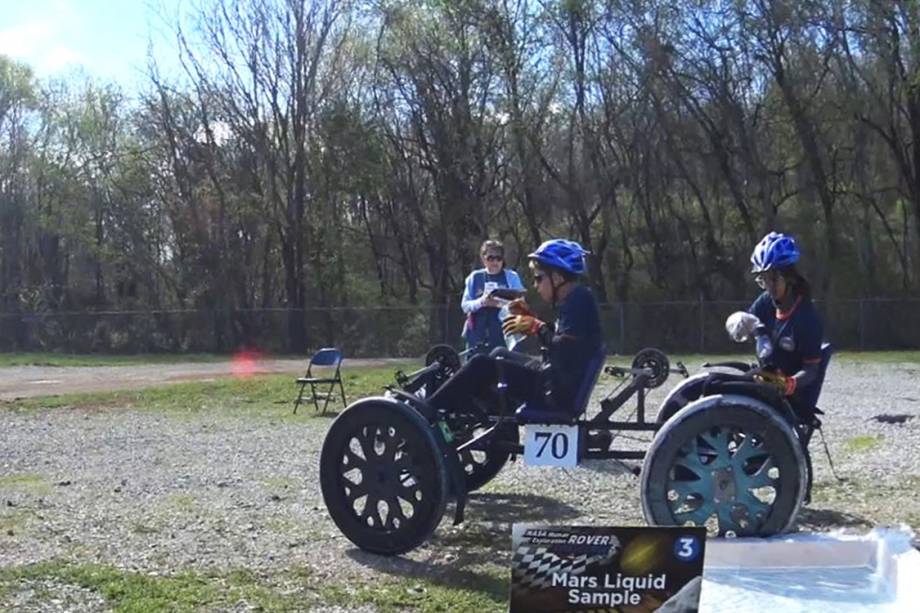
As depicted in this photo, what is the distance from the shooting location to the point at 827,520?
808 centimetres

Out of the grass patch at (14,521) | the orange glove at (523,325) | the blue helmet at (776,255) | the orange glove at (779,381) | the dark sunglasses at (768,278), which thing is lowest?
the grass patch at (14,521)

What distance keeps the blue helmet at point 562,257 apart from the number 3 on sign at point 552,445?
3.17 ft

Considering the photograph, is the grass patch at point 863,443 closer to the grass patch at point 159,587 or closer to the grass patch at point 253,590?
the grass patch at point 253,590

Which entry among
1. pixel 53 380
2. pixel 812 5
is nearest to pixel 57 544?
pixel 53 380

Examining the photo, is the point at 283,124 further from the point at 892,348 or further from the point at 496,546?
the point at 496,546

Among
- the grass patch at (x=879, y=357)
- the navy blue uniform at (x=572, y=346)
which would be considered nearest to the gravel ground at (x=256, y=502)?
the navy blue uniform at (x=572, y=346)

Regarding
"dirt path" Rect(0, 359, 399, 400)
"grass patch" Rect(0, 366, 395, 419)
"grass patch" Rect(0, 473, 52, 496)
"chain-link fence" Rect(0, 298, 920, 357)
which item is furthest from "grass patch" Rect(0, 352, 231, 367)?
"grass patch" Rect(0, 473, 52, 496)

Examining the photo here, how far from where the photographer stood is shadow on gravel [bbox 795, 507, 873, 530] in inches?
309

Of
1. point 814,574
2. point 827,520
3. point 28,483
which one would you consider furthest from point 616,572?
point 28,483

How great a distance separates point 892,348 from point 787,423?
3226 cm

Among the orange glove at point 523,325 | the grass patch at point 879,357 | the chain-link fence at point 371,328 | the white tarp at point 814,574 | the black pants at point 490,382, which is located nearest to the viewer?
the white tarp at point 814,574

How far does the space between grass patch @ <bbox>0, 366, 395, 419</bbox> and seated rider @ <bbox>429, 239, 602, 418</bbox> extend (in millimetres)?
10288

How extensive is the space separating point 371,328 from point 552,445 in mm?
34071

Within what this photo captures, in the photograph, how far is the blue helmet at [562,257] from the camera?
7484 mm
